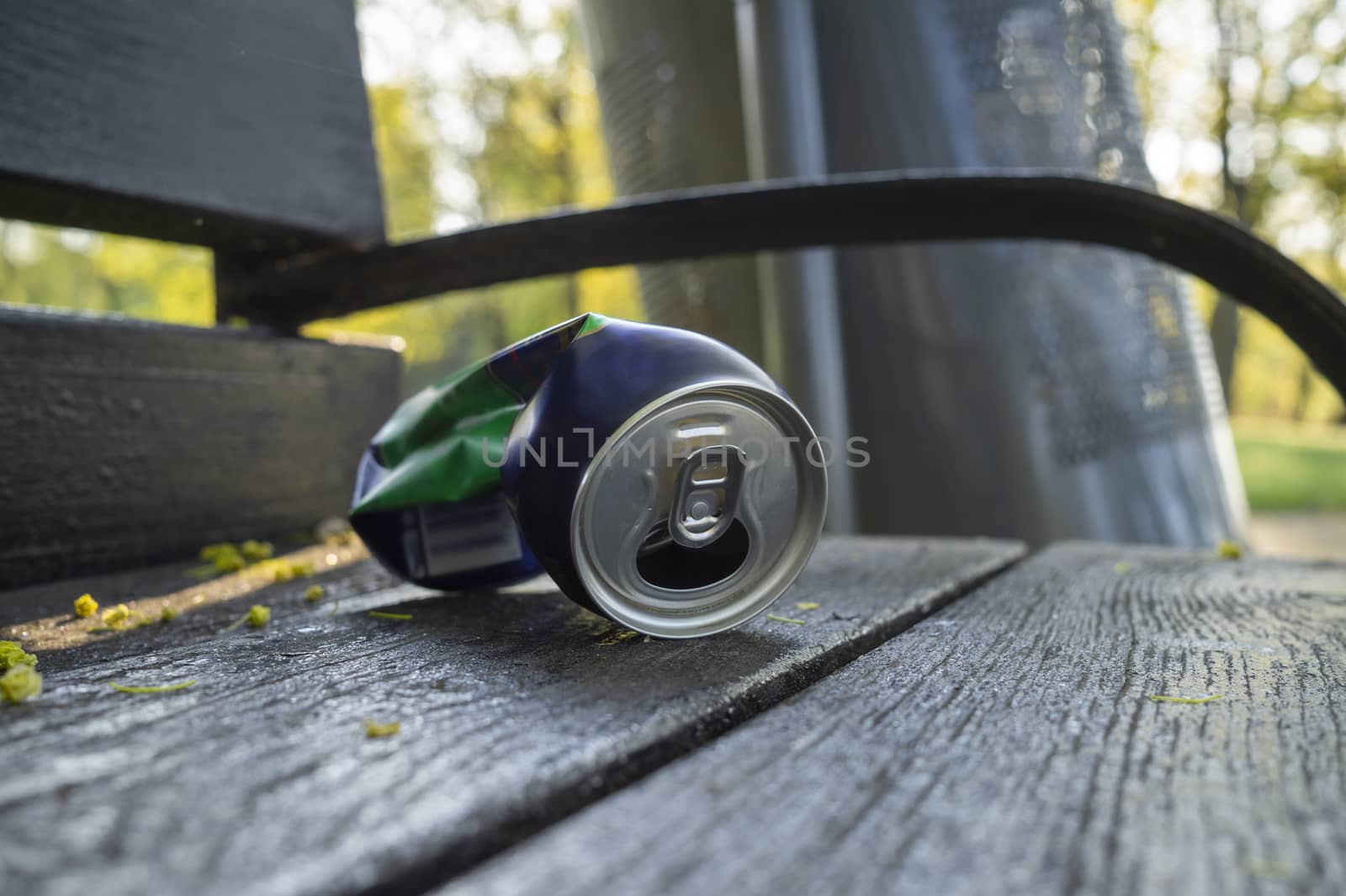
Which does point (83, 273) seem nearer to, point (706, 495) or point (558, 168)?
point (558, 168)

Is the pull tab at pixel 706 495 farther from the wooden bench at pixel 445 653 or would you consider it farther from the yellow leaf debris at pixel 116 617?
the yellow leaf debris at pixel 116 617

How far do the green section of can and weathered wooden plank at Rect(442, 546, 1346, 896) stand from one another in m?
0.39

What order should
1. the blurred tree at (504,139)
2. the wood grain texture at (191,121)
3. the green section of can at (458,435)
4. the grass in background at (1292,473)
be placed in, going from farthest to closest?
1. the blurred tree at (504,139)
2. the grass in background at (1292,473)
3. the wood grain texture at (191,121)
4. the green section of can at (458,435)

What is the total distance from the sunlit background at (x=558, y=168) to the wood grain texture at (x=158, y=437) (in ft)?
31.0

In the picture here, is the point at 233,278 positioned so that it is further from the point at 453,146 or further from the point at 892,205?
the point at 453,146

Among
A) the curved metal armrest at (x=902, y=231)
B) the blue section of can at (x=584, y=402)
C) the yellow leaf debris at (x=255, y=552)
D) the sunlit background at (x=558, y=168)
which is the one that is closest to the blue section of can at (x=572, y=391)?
the blue section of can at (x=584, y=402)

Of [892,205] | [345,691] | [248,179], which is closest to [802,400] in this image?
[892,205]

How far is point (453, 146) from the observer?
13.8 meters

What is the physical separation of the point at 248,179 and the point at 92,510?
56 cm

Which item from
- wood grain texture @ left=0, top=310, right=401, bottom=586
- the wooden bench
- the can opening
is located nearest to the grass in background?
the wooden bench

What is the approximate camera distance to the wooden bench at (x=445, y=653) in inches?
17.3

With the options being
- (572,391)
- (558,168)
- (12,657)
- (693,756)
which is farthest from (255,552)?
(558,168)

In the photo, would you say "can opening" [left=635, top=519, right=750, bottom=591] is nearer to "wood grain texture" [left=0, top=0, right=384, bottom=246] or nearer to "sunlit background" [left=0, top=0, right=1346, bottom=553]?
"wood grain texture" [left=0, top=0, right=384, bottom=246]

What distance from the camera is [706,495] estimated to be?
0.77 metres
